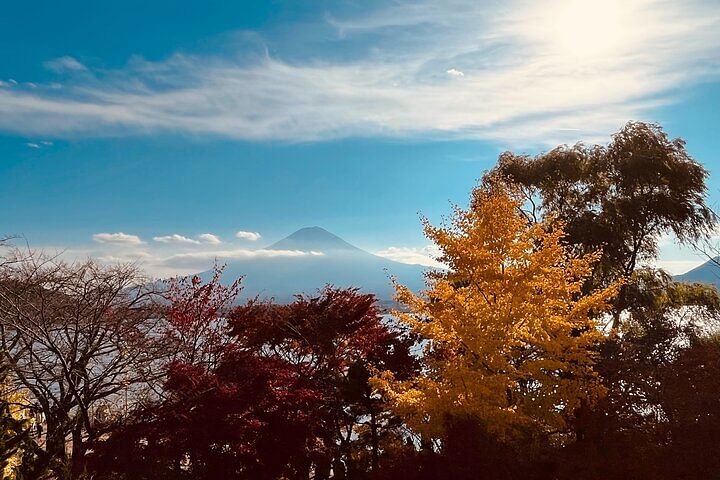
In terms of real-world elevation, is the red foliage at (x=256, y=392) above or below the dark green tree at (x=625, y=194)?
below

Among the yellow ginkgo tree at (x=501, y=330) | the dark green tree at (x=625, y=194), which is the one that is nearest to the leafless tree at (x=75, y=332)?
the yellow ginkgo tree at (x=501, y=330)

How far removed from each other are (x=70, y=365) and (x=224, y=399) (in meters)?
3.98

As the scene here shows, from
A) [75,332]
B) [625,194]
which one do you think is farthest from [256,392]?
[625,194]

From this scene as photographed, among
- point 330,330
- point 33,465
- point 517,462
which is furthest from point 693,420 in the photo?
point 33,465

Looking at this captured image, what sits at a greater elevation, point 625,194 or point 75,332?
point 625,194

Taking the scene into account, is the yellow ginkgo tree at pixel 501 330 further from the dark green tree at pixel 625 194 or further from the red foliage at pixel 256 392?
the dark green tree at pixel 625 194

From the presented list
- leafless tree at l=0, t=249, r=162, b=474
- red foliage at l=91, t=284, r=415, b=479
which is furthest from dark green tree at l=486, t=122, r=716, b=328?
leafless tree at l=0, t=249, r=162, b=474

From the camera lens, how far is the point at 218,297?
18.1 metres

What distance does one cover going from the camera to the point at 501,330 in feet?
39.4

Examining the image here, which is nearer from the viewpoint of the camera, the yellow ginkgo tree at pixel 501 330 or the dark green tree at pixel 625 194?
the yellow ginkgo tree at pixel 501 330

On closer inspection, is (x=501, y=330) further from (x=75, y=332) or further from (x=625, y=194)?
(x=625, y=194)

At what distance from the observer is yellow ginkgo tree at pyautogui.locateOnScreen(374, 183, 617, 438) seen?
11.9 metres

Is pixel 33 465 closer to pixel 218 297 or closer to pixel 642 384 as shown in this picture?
pixel 218 297

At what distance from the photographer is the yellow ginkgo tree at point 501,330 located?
1192cm
